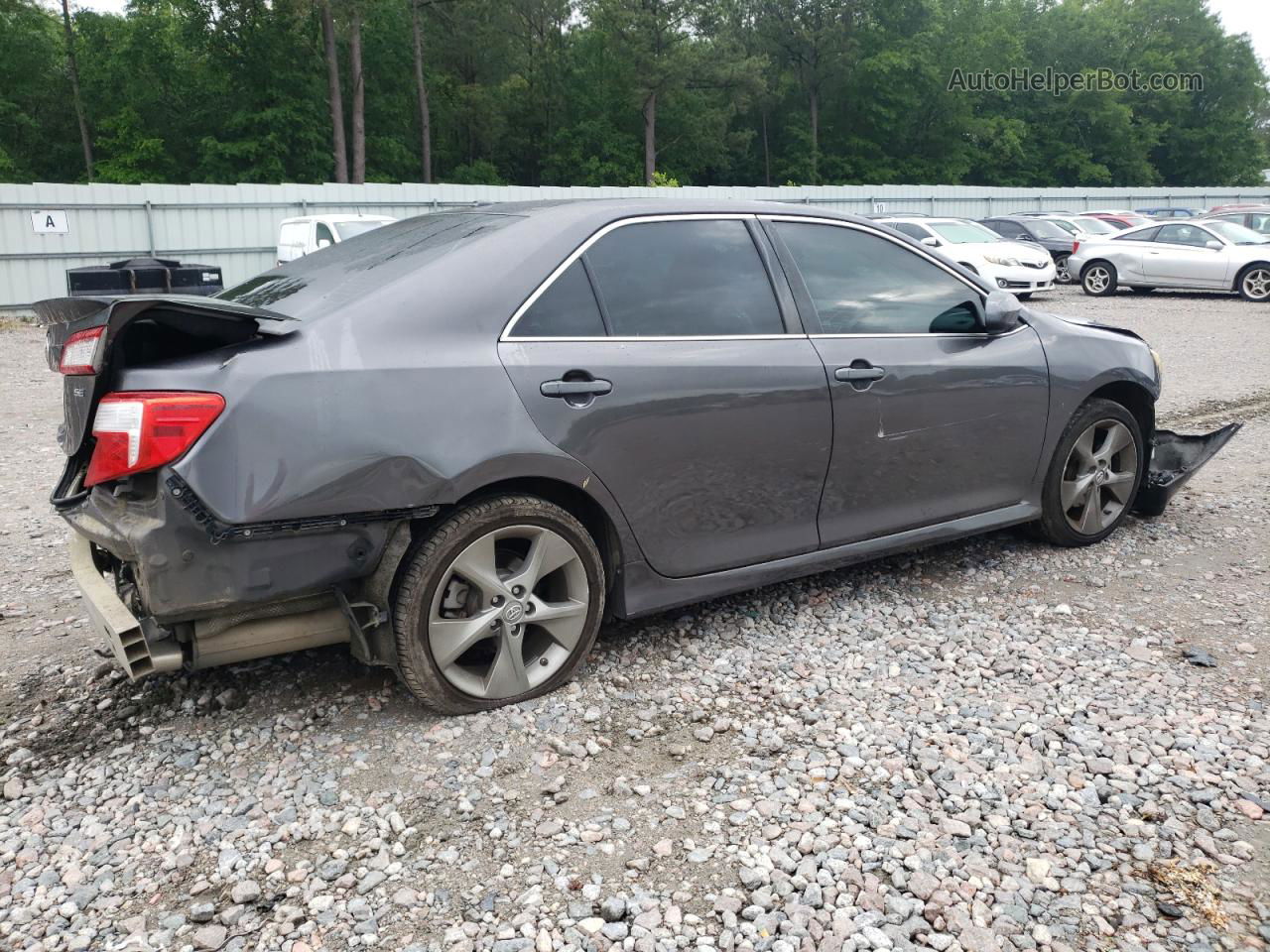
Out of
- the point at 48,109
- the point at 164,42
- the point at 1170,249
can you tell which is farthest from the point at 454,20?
the point at 1170,249

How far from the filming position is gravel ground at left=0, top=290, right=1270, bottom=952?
2.50 metres

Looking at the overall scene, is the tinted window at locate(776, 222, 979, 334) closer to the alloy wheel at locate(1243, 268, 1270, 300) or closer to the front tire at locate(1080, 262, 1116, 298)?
the alloy wheel at locate(1243, 268, 1270, 300)

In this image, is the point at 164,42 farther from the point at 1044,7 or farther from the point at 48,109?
the point at 1044,7

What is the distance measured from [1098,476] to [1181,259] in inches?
665

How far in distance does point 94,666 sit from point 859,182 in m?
57.3

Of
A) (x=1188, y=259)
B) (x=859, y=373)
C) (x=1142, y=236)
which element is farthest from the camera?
(x=1142, y=236)

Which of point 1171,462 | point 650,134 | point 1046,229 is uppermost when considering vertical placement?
point 650,134

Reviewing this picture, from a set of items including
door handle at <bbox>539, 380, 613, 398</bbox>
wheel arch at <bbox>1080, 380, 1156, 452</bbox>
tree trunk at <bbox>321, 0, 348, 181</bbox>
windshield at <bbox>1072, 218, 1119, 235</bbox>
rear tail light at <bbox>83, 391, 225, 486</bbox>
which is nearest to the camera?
rear tail light at <bbox>83, 391, 225, 486</bbox>

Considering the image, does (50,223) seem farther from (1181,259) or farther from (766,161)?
(766,161)

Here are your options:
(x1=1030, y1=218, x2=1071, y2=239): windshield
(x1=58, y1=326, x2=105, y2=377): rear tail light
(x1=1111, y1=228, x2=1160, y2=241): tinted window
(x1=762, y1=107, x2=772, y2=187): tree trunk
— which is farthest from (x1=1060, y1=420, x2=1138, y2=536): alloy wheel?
(x1=762, y1=107, x2=772, y2=187): tree trunk

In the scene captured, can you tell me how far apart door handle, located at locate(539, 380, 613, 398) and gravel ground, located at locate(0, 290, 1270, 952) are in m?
1.02

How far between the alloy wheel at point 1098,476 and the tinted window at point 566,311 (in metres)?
2.55

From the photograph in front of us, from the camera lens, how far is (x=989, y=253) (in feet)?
61.0

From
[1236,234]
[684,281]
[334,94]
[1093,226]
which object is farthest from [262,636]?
[334,94]
